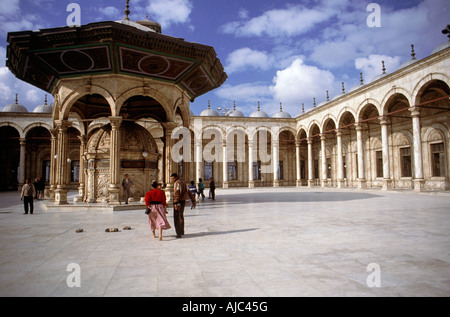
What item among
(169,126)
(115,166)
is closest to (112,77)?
(169,126)

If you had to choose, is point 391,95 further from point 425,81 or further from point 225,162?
point 225,162

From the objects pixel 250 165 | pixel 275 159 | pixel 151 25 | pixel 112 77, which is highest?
pixel 151 25

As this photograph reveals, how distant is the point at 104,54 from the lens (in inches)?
343

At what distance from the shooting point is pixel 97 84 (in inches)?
377

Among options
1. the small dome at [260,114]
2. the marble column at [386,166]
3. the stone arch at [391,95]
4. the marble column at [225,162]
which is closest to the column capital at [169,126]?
the stone arch at [391,95]

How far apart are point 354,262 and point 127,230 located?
417 centimetres

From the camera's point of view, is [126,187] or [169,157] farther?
[169,157]

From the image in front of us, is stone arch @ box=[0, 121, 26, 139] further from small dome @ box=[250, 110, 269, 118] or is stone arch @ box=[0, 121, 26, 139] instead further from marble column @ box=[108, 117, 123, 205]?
small dome @ box=[250, 110, 269, 118]

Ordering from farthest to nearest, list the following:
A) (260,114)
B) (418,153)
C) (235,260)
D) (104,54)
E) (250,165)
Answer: (260,114), (250,165), (418,153), (104,54), (235,260)

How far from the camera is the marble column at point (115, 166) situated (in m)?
9.08

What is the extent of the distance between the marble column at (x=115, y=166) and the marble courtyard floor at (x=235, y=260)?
120 inches

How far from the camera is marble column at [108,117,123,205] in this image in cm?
908

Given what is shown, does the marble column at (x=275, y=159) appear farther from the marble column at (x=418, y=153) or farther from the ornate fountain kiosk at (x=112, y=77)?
the ornate fountain kiosk at (x=112, y=77)

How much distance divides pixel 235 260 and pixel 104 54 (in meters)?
7.81
